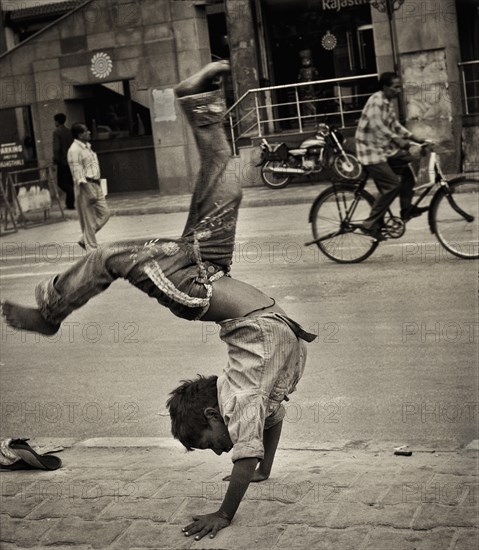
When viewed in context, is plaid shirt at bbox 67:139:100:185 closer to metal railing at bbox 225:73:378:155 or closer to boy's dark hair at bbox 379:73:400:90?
boy's dark hair at bbox 379:73:400:90

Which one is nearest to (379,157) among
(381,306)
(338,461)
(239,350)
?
(381,306)

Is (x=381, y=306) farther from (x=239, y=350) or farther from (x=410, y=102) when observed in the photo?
(x=410, y=102)

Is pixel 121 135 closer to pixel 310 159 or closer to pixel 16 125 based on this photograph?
pixel 16 125

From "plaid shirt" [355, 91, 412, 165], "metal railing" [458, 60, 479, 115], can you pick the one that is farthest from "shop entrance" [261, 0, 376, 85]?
"plaid shirt" [355, 91, 412, 165]

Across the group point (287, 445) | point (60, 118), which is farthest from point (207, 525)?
point (60, 118)

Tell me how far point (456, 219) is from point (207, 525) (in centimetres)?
807

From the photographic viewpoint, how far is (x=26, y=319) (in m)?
3.90

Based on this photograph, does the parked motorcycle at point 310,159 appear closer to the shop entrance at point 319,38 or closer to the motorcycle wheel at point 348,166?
the motorcycle wheel at point 348,166

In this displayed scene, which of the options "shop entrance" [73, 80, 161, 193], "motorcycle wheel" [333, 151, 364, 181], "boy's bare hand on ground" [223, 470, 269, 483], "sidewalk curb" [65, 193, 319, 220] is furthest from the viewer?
"shop entrance" [73, 80, 161, 193]

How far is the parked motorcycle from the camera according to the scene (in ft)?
66.4

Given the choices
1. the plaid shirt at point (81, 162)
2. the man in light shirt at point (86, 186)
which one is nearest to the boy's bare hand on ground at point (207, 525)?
the man in light shirt at point (86, 186)

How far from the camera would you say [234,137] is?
2298 centimetres

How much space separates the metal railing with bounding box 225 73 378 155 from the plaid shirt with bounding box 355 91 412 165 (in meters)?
9.93

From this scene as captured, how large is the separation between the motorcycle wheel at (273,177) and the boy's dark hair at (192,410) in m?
16.5
